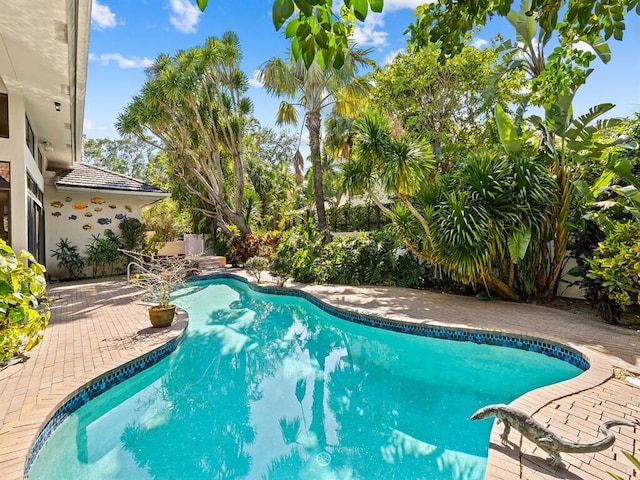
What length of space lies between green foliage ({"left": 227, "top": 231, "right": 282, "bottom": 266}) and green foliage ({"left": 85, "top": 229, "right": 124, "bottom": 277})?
5.81 m

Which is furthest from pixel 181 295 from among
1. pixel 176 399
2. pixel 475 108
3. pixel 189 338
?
pixel 475 108

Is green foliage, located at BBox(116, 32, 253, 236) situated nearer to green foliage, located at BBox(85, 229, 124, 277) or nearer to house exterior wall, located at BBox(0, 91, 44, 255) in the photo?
green foliage, located at BBox(85, 229, 124, 277)

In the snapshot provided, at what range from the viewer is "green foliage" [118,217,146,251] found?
676 inches

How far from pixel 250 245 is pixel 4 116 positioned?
12493 millimetres

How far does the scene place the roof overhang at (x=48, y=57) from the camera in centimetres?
538

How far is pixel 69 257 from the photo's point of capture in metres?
15.7

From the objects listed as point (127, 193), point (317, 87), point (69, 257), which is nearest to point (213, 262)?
point (127, 193)

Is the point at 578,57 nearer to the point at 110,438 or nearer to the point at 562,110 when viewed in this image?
the point at 110,438

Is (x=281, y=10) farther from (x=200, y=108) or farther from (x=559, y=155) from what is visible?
(x=200, y=108)

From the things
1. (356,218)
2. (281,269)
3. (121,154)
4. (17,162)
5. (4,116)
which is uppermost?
(121,154)

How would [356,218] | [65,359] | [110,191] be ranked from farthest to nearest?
[356,218], [110,191], [65,359]

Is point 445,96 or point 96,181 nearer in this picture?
point 445,96

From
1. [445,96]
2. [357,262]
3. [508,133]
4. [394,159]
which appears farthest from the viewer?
[445,96]

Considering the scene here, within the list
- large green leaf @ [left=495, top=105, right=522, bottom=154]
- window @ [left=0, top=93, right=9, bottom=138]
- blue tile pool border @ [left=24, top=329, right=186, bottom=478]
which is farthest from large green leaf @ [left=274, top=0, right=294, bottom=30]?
window @ [left=0, top=93, right=9, bottom=138]
